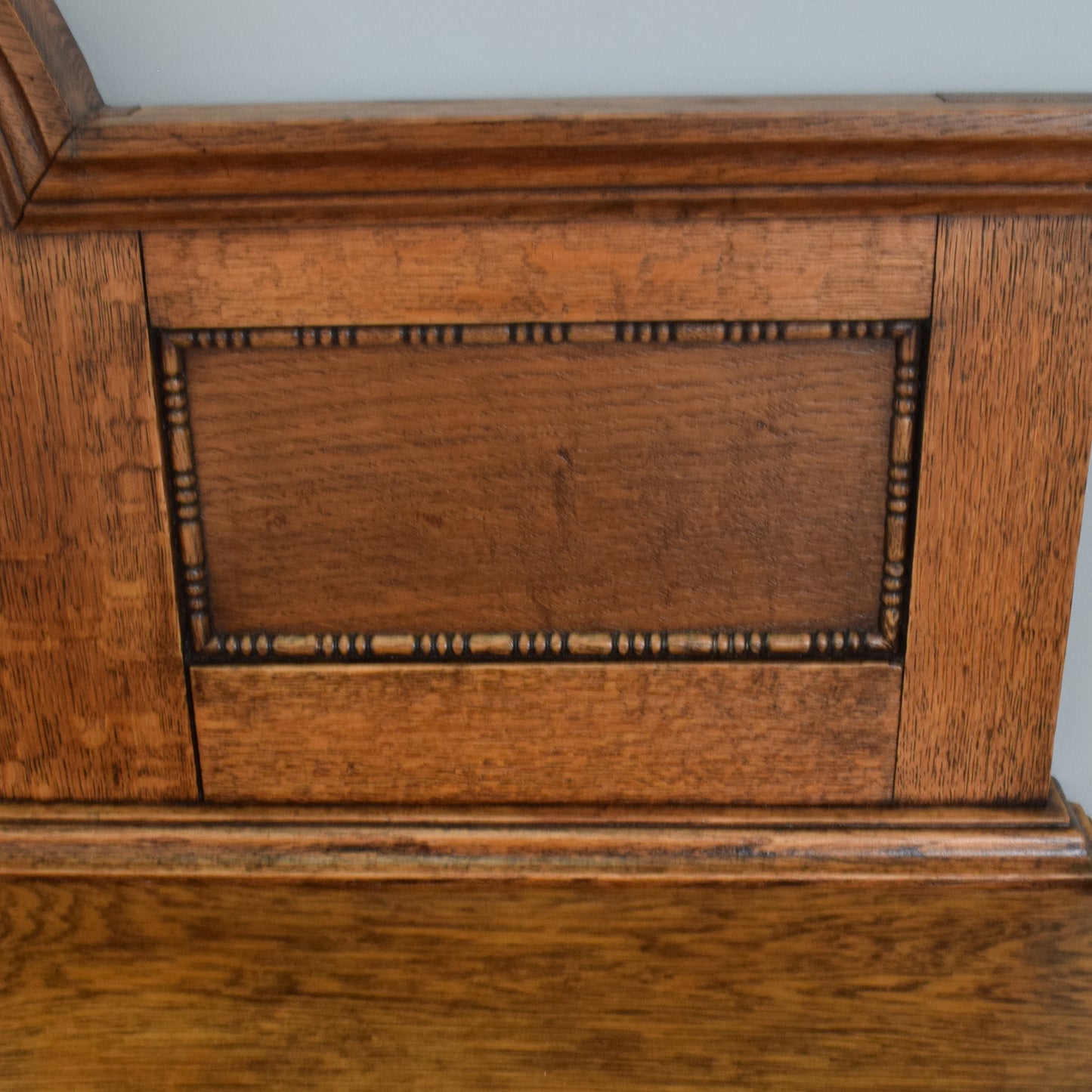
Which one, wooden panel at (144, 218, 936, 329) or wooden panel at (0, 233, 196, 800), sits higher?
wooden panel at (144, 218, 936, 329)

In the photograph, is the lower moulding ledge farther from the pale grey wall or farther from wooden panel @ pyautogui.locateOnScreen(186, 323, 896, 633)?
the pale grey wall

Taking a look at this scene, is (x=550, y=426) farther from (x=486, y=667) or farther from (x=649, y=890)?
(x=649, y=890)

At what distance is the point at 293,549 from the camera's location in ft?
1.80

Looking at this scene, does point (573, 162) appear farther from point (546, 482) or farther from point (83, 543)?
point (83, 543)

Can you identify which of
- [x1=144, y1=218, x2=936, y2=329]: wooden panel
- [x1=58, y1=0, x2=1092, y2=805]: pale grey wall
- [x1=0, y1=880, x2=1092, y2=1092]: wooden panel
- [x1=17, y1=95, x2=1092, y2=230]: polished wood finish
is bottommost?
[x1=0, y1=880, x2=1092, y2=1092]: wooden panel

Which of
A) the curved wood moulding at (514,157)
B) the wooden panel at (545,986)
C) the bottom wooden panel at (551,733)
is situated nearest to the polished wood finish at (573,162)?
the curved wood moulding at (514,157)

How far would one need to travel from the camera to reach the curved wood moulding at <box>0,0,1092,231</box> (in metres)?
0.46

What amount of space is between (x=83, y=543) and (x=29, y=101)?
226 millimetres

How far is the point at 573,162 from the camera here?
467 mm

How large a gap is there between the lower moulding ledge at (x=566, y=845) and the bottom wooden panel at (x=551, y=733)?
0.01 metres

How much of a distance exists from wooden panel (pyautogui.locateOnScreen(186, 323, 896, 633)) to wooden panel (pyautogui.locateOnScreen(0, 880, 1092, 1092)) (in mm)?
167

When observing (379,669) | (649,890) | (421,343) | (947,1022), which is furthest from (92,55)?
(947,1022)

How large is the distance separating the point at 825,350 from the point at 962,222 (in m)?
0.09

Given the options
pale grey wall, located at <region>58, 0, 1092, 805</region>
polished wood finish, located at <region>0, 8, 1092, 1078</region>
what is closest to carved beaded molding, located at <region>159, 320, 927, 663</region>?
polished wood finish, located at <region>0, 8, 1092, 1078</region>
